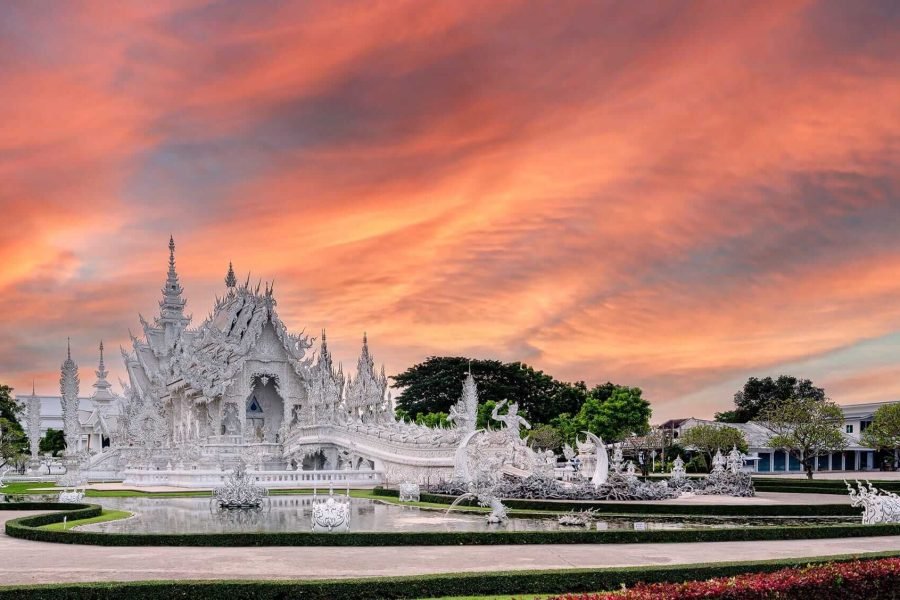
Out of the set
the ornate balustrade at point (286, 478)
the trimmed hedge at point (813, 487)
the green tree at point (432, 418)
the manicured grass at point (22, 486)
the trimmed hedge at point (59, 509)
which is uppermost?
the trimmed hedge at point (59, 509)

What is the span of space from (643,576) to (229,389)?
40115 millimetres

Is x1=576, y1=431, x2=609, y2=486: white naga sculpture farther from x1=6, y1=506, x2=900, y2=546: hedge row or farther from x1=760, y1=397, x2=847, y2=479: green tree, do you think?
x1=760, y1=397, x2=847, y2=479: green tree

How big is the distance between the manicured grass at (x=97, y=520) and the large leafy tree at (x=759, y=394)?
66.2 meters

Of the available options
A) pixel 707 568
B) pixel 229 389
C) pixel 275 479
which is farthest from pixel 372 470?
pixel 707 568

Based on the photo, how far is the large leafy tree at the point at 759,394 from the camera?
80812mm

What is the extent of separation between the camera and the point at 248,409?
52.6m

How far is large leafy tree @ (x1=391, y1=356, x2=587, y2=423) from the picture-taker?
237 feet

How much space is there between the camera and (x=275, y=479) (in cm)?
3531

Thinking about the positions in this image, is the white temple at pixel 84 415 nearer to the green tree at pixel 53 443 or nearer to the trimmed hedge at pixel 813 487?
the green tree at pixel 53 443

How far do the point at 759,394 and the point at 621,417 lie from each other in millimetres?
28907

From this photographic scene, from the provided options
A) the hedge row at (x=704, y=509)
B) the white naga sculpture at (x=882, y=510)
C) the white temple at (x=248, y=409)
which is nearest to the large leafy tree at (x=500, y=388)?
the white temple at (x=248, y=409)

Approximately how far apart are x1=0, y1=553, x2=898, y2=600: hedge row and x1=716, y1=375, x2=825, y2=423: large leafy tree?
72.4 m

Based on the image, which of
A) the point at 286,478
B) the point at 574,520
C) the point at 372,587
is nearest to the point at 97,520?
the point at 574,520

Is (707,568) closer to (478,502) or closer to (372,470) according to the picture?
(478,502)
